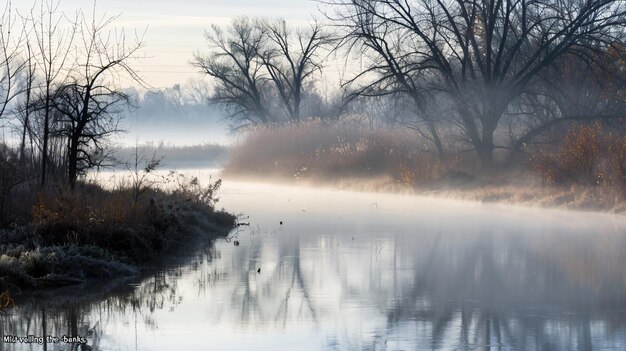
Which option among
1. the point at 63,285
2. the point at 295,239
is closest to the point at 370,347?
the point at 63,285

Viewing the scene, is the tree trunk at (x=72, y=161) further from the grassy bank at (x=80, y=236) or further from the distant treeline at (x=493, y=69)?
the distant treeline at (x=493, y=69)

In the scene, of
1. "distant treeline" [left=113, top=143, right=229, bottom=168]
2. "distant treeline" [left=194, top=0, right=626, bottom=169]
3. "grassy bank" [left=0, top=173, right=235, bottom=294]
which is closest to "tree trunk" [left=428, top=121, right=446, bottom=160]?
"distant treeline" [left=194, top=0, right=626, bottom=169]

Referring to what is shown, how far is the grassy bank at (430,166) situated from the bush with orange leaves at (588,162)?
0.08ft

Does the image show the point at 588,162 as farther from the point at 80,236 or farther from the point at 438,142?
the point at 80,236

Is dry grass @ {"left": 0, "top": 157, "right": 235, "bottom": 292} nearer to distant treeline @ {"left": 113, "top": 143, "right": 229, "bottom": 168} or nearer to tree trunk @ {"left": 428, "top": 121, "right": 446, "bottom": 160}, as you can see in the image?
tree trunk @ {"left": 428, "top": 121, "right": 446, "bottom": 160}

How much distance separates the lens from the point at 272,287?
15.4 m

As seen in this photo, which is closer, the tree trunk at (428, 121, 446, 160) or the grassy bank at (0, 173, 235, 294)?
the grassy bank at (0, 173, 235, 294)

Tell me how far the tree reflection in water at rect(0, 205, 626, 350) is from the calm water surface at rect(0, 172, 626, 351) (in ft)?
0.07

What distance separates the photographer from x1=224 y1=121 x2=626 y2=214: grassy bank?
2894 centimetres

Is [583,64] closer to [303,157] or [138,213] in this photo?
[303,157]

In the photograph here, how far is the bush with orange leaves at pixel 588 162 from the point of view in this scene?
2784cm

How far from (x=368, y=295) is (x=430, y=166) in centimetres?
2312

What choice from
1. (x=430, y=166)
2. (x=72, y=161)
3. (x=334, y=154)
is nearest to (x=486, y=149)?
(x=430, y=166)

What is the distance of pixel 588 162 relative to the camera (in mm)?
29016
